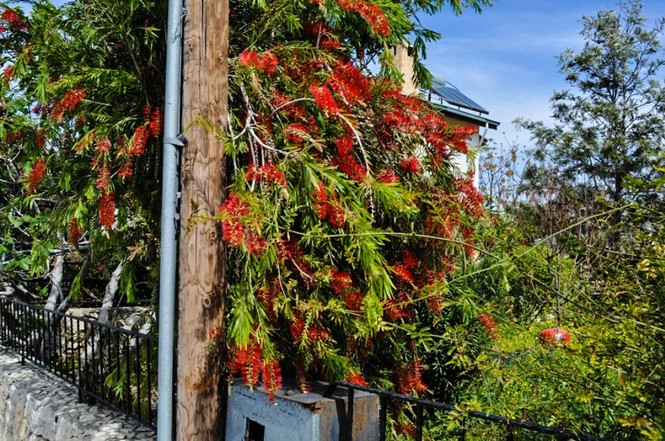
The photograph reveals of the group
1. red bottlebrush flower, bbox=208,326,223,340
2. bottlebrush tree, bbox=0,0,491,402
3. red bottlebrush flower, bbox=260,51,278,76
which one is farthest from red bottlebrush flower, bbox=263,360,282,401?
red bottlebrush flower, bbox=260,51,278,76

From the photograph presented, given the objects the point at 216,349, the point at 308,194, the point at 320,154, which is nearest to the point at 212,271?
the point at 216,349

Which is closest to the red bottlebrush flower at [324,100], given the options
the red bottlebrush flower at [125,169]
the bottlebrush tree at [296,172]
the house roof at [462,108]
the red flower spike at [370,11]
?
the bottlebrush tree at [296,172]

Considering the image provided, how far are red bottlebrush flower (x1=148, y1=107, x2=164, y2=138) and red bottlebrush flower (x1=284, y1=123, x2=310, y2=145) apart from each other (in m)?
0.75

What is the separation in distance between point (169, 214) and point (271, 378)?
37.9 inches

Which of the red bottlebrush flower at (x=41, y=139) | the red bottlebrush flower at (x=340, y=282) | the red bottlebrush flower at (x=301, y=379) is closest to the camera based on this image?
the red bottlebrush flower at (x=301, y=379)

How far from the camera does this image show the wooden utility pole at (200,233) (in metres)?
3.18

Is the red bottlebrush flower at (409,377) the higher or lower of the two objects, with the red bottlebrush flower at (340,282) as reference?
lower

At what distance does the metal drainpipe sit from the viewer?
3.20 meters

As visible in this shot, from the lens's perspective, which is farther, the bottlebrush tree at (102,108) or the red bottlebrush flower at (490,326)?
the red bottlebrush flower at (490,326)

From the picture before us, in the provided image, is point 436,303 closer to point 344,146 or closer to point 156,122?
point 344,146

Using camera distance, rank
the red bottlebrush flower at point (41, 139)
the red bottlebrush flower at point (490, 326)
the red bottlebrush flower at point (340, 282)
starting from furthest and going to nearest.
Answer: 1. the red bottlebrush flower at point (41, 139)
2. the red bottlebrush flower at point (490, 326)
3. the red bottlebrush flower at point (340, 282)

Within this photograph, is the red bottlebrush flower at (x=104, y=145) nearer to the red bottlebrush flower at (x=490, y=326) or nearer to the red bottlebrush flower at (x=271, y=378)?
the red bottlebrush flower at (x=271, y=378)

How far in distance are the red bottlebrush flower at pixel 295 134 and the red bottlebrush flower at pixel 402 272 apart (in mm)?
873

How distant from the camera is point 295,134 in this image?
3.35m
